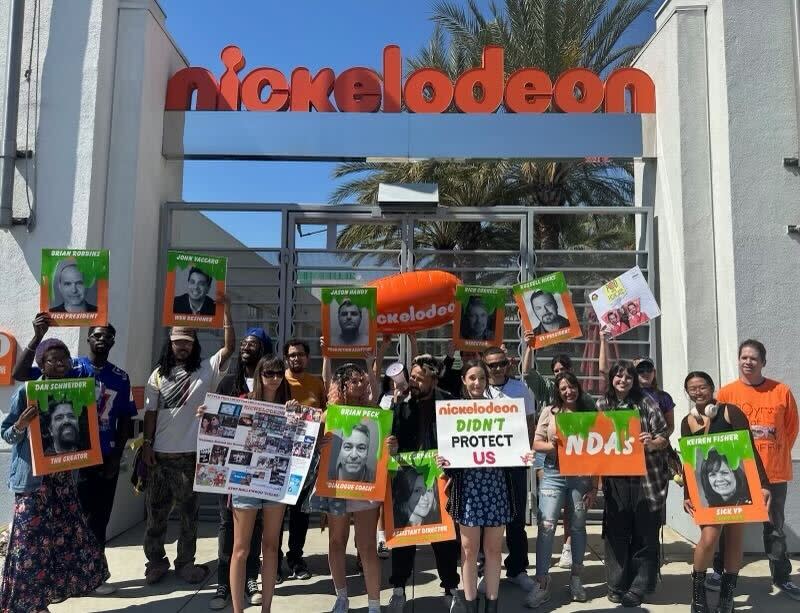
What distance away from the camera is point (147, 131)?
7680mm

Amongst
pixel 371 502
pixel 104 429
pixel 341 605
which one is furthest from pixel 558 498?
pixel 104 429

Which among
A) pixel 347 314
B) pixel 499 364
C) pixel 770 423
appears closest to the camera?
pixel 499 364

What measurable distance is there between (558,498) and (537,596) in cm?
78

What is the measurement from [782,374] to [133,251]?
724cm

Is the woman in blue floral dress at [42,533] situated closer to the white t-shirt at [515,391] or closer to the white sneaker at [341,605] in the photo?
the white sneaker at [341,605]

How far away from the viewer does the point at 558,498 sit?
528 centimetres

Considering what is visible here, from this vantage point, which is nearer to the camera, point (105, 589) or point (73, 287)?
point (105, 589)

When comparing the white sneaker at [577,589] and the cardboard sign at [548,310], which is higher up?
the cardboard sign at [548,310]

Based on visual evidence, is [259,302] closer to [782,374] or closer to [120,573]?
[120,573]

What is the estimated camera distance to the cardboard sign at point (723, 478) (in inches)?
183

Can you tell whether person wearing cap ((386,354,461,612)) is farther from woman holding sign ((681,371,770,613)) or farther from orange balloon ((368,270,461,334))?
woman holding sign ((681,371,770,613))

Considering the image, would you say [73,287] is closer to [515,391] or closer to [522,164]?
[515,391]

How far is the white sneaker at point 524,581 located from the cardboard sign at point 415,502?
1.32 metres

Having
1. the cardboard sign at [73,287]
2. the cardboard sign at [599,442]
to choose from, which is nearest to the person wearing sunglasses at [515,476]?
the cardboard sign at [599,442]
